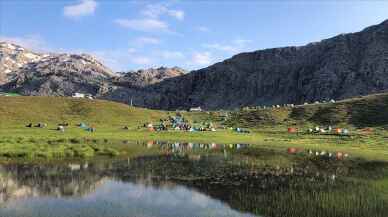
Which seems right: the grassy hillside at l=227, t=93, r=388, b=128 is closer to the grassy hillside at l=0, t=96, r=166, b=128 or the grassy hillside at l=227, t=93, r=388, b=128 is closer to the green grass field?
the green grass field

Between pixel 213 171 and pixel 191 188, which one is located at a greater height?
pixel 213 171

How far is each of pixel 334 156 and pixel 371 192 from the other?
3321cm

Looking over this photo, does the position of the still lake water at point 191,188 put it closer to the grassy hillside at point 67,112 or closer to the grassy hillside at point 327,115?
the grassy hillside at point 67,112

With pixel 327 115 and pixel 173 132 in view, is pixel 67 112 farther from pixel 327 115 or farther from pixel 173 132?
pixel 327 115

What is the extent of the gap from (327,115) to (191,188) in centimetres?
11047

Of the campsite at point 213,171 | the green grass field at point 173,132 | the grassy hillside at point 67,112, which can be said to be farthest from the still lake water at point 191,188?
the grassy hillside at point 67,112

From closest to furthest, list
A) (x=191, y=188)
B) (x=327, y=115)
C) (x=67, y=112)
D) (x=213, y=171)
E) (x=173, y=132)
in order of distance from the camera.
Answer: (x=191, y=188)
(x=213, y=171)
(x=173, y=132)
(x=67, y=112)
(x=327, y=115)

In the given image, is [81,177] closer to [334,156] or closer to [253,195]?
[253,195]

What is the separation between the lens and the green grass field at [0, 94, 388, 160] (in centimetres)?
7319

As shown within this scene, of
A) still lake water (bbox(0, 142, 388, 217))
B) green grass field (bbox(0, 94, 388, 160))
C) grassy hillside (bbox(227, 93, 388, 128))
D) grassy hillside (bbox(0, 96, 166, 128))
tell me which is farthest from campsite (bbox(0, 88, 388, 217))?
grassy hillside (bbox(227, 93, 388, 128))

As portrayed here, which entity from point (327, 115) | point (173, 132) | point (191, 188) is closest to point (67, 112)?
point (173, 132)

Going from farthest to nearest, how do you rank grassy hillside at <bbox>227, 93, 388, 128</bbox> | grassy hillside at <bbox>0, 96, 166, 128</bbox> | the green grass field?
grassy hillside at <bbox>227, 93, 388, 128</bbox> → grassy hillside at <bbox>0, 96, 166, 128</bbox> → the green grass field

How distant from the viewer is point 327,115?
140 m

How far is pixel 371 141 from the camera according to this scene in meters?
93.9
